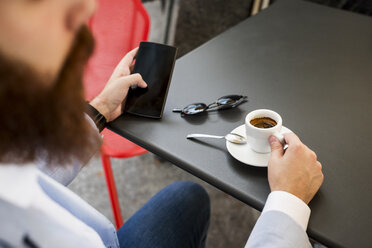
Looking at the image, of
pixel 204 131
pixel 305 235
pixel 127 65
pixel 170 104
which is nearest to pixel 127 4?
pixel 127 65

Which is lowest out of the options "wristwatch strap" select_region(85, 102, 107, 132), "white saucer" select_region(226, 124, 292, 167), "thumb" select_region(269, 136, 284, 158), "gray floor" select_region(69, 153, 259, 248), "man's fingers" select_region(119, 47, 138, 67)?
"gray floor" select_region(69, 153, 259, 248)

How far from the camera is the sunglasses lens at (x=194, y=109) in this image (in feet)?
2.52

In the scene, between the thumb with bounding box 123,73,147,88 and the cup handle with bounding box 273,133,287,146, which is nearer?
the cup handle with bounding box 273,133,287,146

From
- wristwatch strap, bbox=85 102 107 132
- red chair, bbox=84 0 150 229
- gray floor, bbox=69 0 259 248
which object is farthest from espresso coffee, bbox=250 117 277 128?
gray floor, bbox=69 0 259 248

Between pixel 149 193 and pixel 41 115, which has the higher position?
pixel 41 115

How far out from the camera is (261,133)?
637mm

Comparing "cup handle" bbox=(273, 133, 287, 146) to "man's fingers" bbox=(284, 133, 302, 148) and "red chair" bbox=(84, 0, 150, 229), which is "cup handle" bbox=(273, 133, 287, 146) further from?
"red chair" bbox=(84, 0, 150, 229)

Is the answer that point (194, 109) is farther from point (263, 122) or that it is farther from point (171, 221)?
point (171, 221)

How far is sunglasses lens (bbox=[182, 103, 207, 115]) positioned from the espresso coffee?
136 mm

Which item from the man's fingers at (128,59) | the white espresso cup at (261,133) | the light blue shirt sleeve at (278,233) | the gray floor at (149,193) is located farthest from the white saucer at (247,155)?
the gray floor at (149,193)

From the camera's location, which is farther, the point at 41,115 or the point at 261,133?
the point at 261,133

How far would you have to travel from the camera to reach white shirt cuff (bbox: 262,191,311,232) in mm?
561

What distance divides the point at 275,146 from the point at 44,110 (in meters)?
0.41

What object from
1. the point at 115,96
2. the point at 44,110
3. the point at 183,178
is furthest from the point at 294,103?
the point at 183,178
